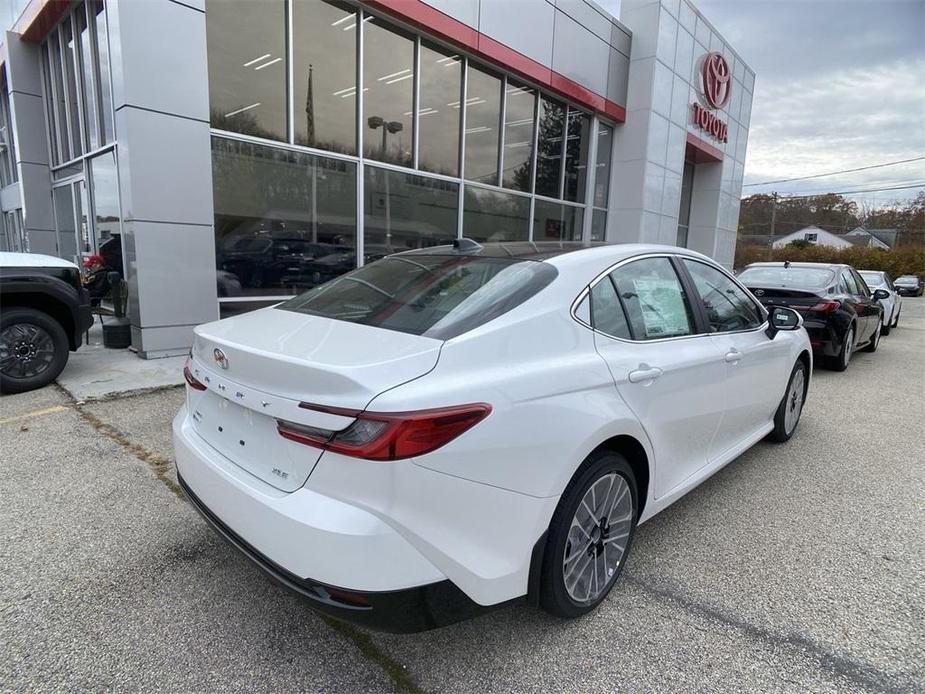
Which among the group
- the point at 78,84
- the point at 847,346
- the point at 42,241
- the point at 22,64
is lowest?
the point at 847,346

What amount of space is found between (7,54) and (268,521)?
12.6 m

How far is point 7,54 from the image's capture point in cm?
995

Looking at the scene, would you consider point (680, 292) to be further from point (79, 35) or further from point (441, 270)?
point (79, 35)

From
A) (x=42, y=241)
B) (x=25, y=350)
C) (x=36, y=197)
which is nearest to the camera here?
(x=25, y=350)

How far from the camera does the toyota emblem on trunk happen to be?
211 cm

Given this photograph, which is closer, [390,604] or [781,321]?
[390,604]

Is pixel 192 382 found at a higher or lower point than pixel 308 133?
lower

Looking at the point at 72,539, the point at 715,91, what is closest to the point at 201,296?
the point at 72,539

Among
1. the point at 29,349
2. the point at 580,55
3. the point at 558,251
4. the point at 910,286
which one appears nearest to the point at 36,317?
the point at 29,349

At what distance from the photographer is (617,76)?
1358cm

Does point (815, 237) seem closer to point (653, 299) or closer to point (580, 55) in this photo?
point (580, 55)

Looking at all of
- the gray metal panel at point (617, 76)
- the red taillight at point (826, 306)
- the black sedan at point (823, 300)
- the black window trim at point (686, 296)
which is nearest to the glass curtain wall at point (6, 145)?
the gray metal panel at point (617, 76)

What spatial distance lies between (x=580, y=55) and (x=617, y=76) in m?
1.76

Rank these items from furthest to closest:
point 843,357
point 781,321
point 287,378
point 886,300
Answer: point 886,300
point 843,357
point 781,321
point 287,378
